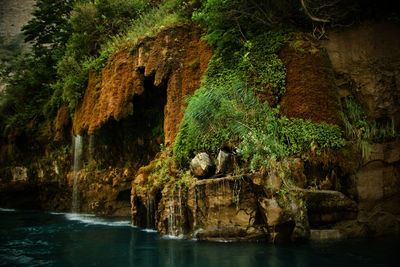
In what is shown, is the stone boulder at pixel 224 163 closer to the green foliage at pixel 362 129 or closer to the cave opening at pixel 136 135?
the green foliage at pixel 362 129

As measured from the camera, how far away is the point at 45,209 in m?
14.6

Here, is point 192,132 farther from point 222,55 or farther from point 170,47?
point 170,47

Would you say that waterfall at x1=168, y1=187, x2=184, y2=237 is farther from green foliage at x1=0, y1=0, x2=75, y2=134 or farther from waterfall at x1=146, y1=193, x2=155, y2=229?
green foliage at x1=0, y1=0, x2=75, y2=134

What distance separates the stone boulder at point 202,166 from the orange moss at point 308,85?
95.0 inches

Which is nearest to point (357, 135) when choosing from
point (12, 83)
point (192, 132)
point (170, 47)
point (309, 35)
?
point (309, 35)

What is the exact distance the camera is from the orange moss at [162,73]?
29.3 feet

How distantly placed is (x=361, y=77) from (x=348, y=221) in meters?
3.99

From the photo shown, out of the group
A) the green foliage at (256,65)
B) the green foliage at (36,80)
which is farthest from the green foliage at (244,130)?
the green foliage at (36,80)

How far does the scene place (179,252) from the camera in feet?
17.4

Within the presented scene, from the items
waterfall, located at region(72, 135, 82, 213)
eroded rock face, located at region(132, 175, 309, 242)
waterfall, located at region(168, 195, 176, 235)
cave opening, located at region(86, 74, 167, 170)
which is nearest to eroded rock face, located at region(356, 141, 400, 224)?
eroded rock face, located at region(132, 175, 309, 242)

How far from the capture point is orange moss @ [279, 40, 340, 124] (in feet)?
22.2

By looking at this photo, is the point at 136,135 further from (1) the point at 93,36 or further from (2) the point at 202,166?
(2) the point at 202,166

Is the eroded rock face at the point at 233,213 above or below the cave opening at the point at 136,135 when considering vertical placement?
below

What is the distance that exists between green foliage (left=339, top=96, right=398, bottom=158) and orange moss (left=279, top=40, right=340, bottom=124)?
14.4 inches
